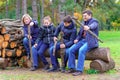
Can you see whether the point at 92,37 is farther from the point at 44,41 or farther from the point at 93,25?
the point at 44,41

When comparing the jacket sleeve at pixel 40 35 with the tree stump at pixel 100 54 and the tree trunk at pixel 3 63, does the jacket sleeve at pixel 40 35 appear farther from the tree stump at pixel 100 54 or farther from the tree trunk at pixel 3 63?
the tree stump at pixel 100 54

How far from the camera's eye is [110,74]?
924cm

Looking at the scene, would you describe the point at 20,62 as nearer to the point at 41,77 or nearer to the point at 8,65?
the point at 8,65

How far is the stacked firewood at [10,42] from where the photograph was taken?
1041 centimetres

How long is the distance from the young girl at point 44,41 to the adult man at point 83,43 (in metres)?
0.93

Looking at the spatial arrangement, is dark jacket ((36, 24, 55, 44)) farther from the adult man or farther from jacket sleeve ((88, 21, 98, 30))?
jacket sleeve ((88, 21, 98, 30))

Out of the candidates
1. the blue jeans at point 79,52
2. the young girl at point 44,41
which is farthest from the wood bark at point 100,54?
the young girl at point 44,41

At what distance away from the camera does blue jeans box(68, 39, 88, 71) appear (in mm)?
9133

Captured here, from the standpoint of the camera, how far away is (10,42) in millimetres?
10453

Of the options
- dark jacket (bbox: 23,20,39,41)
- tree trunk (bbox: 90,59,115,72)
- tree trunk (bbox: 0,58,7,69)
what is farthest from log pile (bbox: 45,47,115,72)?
tree trunk (bbox: 0,58,7,69)

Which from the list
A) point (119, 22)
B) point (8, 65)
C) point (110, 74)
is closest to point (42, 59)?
point (8, 65)

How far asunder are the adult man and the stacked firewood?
6.48 ft

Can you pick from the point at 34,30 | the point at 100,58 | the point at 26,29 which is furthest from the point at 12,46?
the point at 100,58

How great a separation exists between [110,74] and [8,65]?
11.0ft
